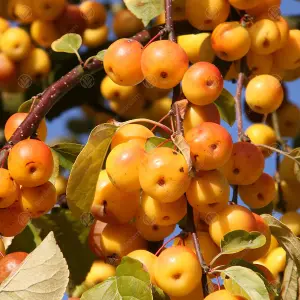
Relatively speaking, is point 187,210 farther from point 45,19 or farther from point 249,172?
point 45,19

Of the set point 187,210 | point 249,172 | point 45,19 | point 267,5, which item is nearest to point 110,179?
point 187,210

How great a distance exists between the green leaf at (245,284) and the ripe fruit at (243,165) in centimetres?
27

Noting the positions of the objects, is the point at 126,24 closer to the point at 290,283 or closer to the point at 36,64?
the point at 36,64

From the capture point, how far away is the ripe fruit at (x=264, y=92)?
5.70ft

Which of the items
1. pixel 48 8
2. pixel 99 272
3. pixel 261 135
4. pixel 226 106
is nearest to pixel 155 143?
pixel 99 272

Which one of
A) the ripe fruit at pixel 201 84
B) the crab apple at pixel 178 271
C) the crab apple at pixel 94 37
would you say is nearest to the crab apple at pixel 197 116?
the ripe fruit at pixel 201 84

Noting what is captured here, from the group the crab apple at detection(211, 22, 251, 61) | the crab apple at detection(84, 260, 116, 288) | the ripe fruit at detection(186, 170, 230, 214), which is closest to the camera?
the ripe fruit at detection(186, 170, 230, 214)

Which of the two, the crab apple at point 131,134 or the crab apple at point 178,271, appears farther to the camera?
the crab apple at point 131,134

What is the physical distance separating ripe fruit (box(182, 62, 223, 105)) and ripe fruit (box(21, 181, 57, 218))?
0.28 m

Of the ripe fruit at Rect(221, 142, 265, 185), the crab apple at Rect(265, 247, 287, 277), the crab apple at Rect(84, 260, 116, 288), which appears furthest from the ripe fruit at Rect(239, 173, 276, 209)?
the crab apple at Rect(84, 260, 116, 288)

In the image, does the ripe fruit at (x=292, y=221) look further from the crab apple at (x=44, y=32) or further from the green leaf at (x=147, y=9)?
the crab apple at (x=44, y=32)

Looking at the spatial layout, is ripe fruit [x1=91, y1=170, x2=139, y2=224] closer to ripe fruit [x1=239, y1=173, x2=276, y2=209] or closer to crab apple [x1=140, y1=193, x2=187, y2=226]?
crab apple [x1=140, y1=193, x2=187, y2=226]

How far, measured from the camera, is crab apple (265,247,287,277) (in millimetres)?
1680

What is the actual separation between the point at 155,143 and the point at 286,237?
296mm
